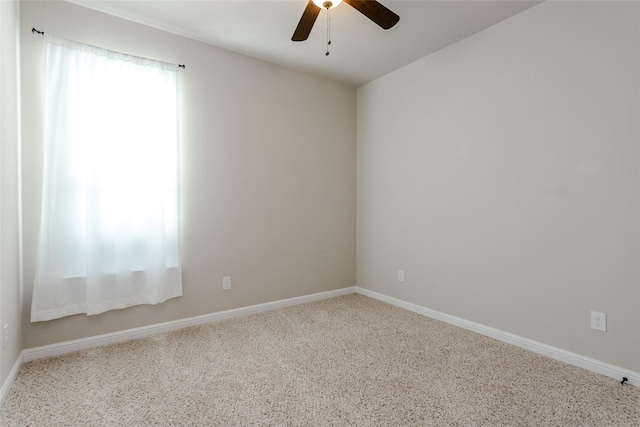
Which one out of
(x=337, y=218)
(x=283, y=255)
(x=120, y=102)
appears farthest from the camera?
(x=337, y=218)

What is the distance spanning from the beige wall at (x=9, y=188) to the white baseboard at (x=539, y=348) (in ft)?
10.4

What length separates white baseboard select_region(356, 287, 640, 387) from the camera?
204cm

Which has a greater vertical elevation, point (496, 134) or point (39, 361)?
point (496, 134)

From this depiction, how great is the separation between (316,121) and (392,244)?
1630 mm

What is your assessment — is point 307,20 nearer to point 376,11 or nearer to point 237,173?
point 376,11

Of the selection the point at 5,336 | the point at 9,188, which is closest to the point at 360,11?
the point at 9,188

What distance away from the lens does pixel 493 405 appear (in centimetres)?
176

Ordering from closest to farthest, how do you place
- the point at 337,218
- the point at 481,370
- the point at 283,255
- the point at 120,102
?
the point at 481,370, the point at 120,102, the point at 283,255, the point at 337,218

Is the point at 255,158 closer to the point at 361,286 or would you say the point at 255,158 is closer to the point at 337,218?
the point at 337,218

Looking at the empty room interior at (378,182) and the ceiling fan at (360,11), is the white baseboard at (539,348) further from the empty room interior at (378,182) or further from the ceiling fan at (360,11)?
the ceiling fan at (360,11)

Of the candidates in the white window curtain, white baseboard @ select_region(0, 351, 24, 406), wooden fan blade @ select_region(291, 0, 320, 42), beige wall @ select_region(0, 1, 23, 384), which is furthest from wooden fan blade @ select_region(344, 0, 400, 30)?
white baseboard @ select_region(0, 351, 24, 406)

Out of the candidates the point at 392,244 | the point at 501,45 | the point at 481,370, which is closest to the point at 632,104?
the point at 501,45

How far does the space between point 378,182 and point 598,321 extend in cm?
227

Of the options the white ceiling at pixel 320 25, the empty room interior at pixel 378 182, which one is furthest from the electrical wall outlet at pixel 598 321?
the white ceiling at pixel 320 25
